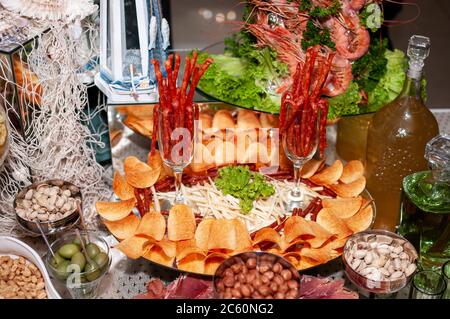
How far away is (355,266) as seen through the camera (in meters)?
1.15

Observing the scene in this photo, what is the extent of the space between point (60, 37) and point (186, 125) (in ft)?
1.30

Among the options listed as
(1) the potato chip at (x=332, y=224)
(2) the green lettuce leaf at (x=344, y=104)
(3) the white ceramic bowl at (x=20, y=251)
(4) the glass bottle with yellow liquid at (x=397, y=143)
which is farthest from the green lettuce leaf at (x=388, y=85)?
(3) the white ceramic bowl at (x=20, y=251)

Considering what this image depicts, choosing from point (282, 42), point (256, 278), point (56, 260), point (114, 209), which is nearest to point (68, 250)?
point (56, 260)

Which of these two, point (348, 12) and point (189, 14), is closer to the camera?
point (348, 12)

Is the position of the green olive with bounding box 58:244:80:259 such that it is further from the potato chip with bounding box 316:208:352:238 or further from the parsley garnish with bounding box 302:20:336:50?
the parsley garnish with bounding box 302:20:336:50

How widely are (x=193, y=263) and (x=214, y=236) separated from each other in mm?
66

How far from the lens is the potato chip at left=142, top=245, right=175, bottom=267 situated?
A: 3.90 feet

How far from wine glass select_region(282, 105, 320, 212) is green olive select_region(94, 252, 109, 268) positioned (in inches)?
16.3

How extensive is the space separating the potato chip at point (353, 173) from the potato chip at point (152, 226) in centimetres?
44

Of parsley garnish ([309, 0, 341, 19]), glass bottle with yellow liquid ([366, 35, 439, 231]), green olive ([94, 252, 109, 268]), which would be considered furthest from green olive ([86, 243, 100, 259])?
parsley garnish ([309, 0, 341, 19])

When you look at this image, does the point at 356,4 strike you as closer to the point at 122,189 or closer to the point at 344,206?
the point at 344,206

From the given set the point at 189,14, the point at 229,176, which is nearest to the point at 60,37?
the point at 229,176

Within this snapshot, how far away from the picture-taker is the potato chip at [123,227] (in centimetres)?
122
